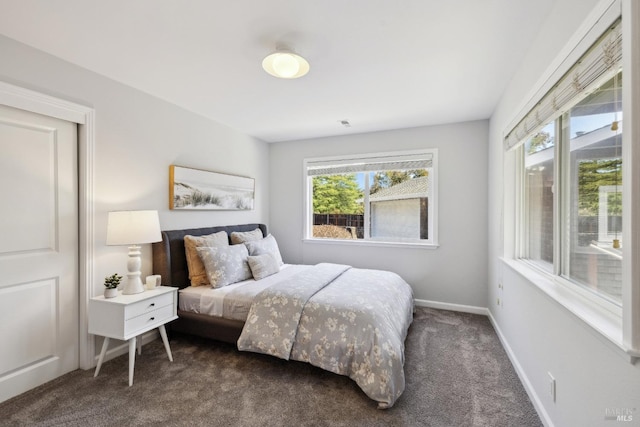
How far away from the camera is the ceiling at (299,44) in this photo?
164 cm

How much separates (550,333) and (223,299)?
2.42 metres

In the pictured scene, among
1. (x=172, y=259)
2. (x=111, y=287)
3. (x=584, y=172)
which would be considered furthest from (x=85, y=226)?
(x=584, y=172)

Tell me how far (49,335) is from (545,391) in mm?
3426

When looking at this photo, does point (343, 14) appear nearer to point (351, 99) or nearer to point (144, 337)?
point (351, 99)

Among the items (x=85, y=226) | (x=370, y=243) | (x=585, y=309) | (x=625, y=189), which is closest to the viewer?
(x=625, y=189)

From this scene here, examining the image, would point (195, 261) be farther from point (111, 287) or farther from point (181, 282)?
point (111, 287)

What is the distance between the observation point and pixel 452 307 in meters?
3.69

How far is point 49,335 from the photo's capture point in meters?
2.19

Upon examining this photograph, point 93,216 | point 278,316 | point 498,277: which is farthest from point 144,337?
point 498,277

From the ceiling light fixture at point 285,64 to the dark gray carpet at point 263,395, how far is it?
Answer: 229 centimetres

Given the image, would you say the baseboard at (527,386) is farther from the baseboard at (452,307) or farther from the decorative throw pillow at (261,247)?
the decorative throw pillow at (261,247)

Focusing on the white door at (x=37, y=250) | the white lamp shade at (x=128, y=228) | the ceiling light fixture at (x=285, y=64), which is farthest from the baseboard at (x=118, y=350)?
the ceiling light fixture at (x=285, y=64)

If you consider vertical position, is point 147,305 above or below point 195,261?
below

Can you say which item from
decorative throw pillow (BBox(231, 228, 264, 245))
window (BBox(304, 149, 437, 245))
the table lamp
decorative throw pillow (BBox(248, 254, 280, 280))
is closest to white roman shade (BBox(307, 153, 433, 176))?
window (BBox(304, 149, 437, 245))
